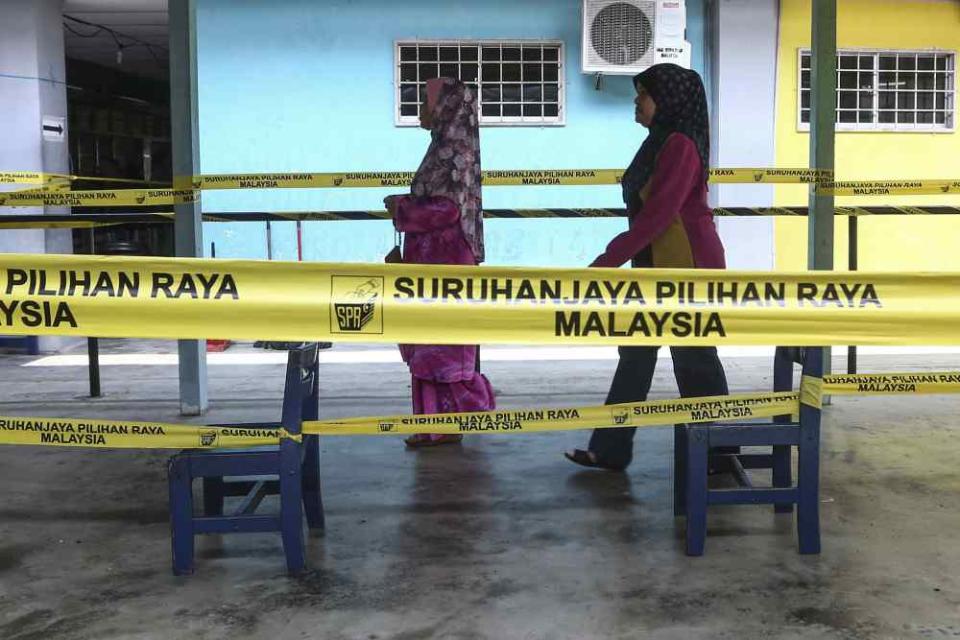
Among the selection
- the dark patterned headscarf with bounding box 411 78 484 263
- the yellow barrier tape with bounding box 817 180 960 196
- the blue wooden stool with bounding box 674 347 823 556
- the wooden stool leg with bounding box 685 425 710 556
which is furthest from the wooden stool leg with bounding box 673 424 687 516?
the yellow barrier tape with bounding box 817 180 960 196

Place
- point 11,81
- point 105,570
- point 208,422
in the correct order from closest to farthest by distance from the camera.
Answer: point 105,570 → point 208,422 → point 11,81

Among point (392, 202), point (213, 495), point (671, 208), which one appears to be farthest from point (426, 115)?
point (213, 495)

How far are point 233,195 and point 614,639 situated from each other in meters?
8.23

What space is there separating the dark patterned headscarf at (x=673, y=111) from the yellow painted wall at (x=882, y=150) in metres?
6.42

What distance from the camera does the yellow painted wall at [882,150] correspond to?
33.8ft

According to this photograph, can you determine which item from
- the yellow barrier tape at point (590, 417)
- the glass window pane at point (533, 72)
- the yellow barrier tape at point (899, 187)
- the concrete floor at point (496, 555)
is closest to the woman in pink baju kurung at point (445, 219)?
the concrete floor at point (496, 555)

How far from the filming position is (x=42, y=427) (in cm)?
337

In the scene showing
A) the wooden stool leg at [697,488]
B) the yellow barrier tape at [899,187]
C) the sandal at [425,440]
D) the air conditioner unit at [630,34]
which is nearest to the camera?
the wooden stool leg at [697,488]

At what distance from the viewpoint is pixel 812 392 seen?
11.2ft

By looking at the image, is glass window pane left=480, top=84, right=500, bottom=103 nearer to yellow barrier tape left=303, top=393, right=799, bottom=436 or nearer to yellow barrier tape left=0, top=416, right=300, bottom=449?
yellow barrier tape left=303, top=393, right=799, bottom=436

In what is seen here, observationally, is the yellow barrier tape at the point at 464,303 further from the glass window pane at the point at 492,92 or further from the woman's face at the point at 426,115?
the glass window pane at the point at 492,92

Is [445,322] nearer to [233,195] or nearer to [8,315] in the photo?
[8,315]

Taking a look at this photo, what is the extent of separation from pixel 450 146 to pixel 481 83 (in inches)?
224

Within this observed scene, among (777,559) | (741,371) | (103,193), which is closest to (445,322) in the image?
(777,559)
